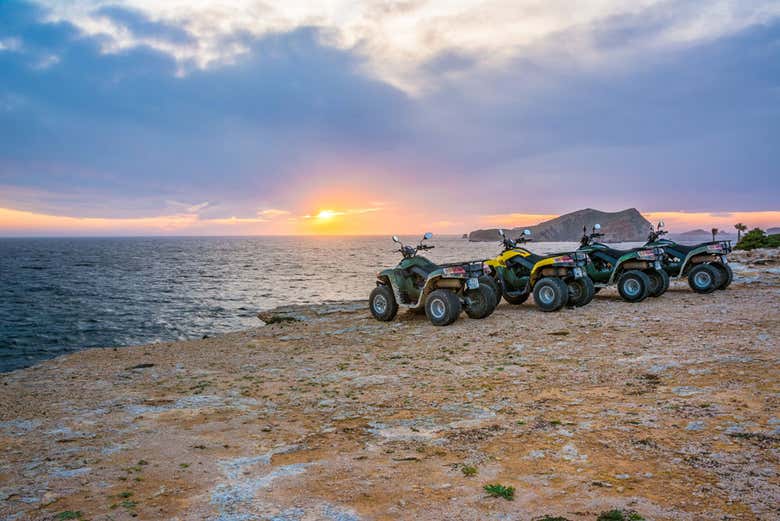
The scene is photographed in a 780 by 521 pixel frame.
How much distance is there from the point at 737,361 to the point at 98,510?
26.4 ft

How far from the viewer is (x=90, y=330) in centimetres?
2230

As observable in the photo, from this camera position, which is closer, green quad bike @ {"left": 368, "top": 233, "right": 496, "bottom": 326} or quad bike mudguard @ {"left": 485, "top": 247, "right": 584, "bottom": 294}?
green quad bike @ {"left": 368, "top": 233, "right": 496, "bottom": 326}

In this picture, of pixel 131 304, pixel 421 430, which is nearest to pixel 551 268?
pixel 421 430

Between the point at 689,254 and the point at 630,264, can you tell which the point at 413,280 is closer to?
the point at 630,264

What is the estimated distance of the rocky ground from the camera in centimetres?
370

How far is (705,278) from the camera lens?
1465 centimetres

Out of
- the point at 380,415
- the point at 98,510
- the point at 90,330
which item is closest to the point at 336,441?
the point at 380,415

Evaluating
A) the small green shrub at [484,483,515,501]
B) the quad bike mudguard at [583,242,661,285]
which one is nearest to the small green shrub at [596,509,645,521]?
the small green shrub at [484,483,515,501]

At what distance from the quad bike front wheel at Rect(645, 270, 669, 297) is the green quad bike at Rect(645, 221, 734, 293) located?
760 mm

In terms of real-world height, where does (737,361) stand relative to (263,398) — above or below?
above

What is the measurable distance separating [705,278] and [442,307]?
8.82 meters

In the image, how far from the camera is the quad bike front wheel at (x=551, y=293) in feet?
41.1

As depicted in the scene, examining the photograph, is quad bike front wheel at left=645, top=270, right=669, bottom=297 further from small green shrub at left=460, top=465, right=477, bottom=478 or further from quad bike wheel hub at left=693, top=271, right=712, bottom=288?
small green shrub at left=460, top=465, right=477, bottom=478

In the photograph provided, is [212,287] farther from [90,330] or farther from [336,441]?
[336,441]
